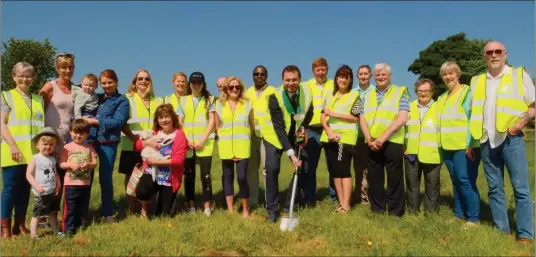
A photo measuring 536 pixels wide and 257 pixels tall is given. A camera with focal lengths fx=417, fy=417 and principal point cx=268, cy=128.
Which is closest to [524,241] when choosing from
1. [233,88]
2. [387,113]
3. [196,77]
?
[387,113]

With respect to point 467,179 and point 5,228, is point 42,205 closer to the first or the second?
point 5,228

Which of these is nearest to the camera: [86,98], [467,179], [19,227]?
[19,227]

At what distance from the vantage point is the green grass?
15.4 ft

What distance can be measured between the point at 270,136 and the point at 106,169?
2.35m

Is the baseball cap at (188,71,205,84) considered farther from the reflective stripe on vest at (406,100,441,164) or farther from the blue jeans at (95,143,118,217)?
the reflective stripe on vest at (406,100,441,164)

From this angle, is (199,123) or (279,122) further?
(199,123)

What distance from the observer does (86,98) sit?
18.5 feet

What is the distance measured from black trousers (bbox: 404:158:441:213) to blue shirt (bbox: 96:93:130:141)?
4.26 meters

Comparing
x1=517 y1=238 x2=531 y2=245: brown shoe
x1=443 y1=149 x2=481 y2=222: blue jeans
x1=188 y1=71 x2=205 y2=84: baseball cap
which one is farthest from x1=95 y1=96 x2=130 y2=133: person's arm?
x1=517 y1=238 x2=531 y2=245: brown shoe

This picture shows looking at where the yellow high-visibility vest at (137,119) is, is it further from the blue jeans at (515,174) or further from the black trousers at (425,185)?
the blue jeans at (515,174)

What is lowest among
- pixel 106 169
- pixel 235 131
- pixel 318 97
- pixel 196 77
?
pixel 106 169

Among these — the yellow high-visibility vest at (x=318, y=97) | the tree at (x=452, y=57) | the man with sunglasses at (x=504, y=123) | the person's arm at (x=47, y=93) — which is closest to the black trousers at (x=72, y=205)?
the person's arm at (x=47, y=93)

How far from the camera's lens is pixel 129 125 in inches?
246

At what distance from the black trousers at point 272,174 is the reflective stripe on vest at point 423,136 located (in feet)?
6.77
